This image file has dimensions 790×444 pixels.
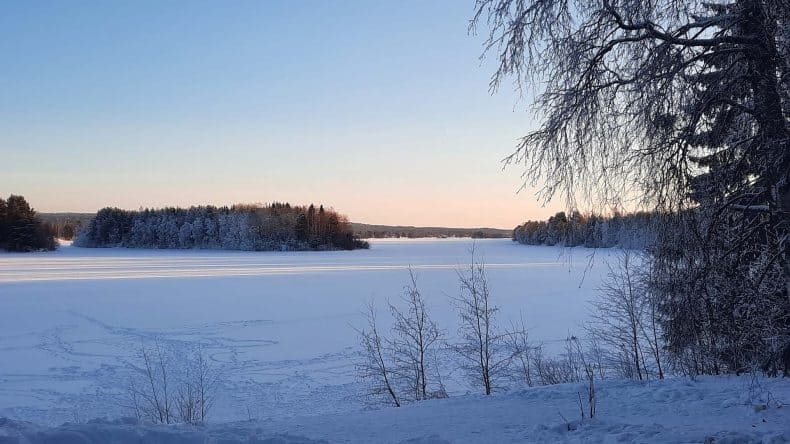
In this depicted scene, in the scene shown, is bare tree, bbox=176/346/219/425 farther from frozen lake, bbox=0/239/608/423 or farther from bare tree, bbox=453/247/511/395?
bare tree, bbox=453/247/511/395

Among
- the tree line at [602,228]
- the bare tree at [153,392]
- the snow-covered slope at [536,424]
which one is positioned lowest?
the bare tree at [153,392]

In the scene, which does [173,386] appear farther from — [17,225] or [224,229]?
[224,229]

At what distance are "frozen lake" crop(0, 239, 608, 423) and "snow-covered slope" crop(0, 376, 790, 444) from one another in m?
1.58

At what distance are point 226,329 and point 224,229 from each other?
85.5m

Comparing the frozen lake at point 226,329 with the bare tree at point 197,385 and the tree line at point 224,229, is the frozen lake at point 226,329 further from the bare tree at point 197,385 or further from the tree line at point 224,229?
the tree line at point 224,229

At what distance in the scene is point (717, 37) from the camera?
3.53 m

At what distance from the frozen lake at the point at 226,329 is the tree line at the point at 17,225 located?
2239 inches

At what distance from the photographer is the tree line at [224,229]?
3775 inches

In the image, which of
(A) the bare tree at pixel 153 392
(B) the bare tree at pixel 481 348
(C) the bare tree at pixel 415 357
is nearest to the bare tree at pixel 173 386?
(A) the bare tree at pixel 153 392

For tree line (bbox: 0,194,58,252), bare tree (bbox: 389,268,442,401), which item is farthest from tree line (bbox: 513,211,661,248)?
tree line (bbox: 0,194,58,252)

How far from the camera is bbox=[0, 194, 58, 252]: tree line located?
81125 millimetres

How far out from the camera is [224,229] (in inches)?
3935

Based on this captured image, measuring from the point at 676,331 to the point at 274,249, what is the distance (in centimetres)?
9402

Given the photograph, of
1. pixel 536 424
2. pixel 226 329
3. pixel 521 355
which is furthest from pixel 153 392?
pixel 536 424
